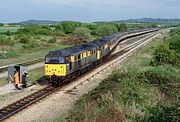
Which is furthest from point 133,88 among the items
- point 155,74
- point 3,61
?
point 3,61

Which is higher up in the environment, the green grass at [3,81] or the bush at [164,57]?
the bush at [164,57]

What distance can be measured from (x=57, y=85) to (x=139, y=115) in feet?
42.1

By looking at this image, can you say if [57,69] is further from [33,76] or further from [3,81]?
[33,76]

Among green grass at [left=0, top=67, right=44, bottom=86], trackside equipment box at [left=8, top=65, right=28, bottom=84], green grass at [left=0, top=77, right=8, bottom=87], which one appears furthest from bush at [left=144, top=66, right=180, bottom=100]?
green grass at [left=0, top=77, right=8, bottom=87]

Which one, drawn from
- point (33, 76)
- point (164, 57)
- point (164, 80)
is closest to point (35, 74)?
point (33, 76)

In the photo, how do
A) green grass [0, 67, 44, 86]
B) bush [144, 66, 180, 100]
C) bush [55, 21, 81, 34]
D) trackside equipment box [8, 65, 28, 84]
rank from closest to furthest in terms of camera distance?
bush [144, 66, 180, 100] < trackside equipment box [8, 65, 28, 84] < green grass [0, 67, 44, 86] < bush [55, 21, 81, 34]

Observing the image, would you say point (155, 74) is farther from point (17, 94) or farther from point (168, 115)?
point (168, 115)

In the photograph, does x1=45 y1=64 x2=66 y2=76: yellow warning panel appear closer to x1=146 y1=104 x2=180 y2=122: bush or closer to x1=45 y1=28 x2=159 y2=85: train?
x1=45 y1=28 x2=159 y2=85: train

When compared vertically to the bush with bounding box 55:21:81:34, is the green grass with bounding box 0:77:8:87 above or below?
above

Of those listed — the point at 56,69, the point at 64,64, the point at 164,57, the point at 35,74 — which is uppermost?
the point at 64,64

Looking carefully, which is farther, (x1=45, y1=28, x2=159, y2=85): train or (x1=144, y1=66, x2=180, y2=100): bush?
(x1=45, y1=28, x2=159, y2=85): train

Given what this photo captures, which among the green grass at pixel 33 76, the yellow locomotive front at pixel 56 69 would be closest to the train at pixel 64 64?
the yellow locomotive front at pixel 56 69

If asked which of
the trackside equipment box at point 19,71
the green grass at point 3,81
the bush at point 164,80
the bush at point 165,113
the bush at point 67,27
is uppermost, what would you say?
the bush at point 165,113

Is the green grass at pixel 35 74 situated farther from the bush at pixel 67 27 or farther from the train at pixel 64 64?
the bush at pixel 67 27
